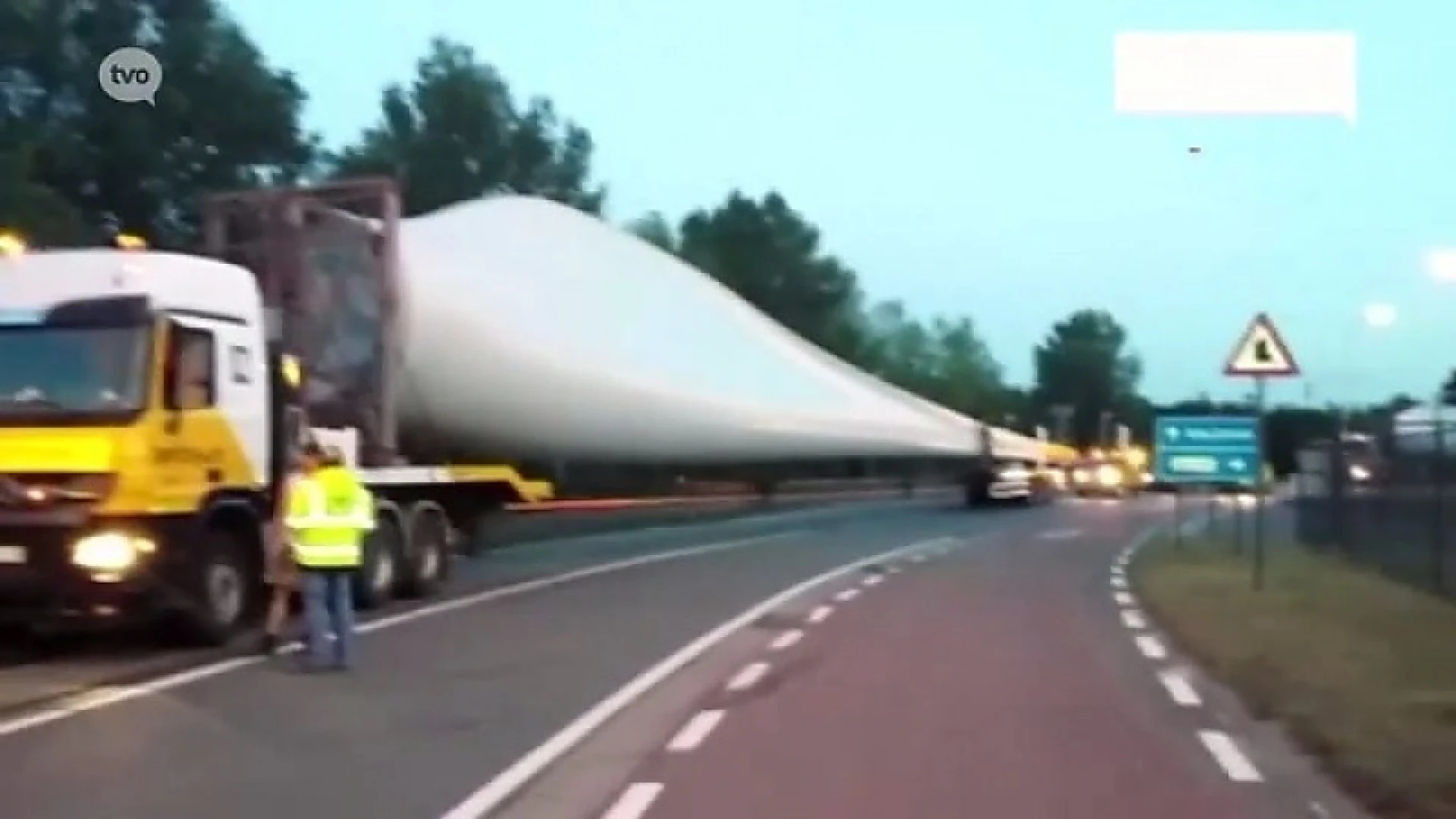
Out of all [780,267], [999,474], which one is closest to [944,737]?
[999,474]

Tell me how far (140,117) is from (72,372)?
2920cm

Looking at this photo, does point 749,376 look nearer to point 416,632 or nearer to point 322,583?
point 416,632

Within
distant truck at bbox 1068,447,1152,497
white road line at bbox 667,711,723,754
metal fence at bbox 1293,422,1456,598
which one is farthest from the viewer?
distant truck at bbox 1068,447,1152,497

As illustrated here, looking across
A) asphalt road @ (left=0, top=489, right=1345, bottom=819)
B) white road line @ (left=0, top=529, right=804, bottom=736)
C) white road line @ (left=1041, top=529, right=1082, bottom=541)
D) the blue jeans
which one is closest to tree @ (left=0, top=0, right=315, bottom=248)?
white road line @ (left=0, top=529, right=804, bottom=736)

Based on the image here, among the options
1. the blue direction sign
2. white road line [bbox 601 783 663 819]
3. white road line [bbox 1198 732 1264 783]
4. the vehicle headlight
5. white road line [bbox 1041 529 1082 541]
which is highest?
the blue direction sign

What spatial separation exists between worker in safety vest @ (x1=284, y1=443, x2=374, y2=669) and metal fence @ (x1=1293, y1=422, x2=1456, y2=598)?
456 inches

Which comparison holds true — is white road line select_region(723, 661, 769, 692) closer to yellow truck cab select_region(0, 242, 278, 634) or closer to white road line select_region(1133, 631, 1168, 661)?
white road line select_region(1133, 631, 1168, 661)

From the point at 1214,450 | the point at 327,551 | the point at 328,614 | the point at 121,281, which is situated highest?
the point at 121,281

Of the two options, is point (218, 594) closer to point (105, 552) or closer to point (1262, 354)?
point (105, 552)

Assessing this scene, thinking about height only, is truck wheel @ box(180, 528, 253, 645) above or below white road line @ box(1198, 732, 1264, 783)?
above

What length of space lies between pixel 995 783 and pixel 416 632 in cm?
985

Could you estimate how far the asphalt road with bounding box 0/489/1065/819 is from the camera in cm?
→ 1109

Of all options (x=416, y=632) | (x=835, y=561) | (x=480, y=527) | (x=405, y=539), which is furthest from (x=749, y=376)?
(x=416, y=632)

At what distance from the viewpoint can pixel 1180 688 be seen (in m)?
16.1
